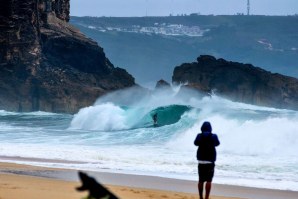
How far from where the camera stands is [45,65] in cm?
6831

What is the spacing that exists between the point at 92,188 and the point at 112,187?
876 centimetres

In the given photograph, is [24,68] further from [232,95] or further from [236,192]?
[236,192]

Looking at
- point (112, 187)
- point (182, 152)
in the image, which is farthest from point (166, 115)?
point (112, 187)

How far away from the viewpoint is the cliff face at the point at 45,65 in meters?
64.4

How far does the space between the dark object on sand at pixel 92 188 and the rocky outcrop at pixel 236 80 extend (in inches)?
2958

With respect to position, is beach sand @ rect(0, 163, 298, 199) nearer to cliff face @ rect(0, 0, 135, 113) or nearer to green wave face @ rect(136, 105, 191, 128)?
green wave face @ rect(136, 105, 191, 128)

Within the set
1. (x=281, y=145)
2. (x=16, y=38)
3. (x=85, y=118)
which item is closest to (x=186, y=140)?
(x=281, y=145)

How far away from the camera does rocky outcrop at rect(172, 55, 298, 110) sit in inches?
3118

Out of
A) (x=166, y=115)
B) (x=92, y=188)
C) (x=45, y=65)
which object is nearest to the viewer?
(x=92, y=188)

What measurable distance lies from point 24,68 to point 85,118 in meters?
25.0

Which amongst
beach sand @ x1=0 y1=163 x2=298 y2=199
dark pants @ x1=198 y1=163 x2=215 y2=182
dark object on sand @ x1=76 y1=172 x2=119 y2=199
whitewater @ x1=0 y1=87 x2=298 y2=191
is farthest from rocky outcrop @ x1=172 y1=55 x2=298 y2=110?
dark object on sand @ x1=76 y1=172 x2=119 y2=199

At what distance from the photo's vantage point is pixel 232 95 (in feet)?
273

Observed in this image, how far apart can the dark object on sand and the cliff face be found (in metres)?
61.1

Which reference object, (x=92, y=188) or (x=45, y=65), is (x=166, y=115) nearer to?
(x=45, y=65)
